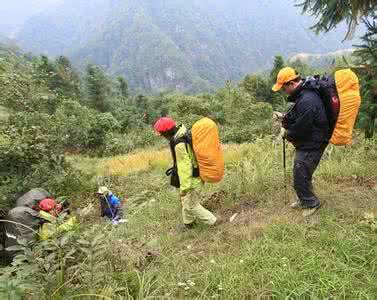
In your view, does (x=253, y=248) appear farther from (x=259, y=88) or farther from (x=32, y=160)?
(x=259, y=88)

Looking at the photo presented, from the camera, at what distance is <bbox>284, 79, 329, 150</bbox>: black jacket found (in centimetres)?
424

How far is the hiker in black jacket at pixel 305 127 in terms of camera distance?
4.26 m

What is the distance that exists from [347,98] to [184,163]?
6.21ft

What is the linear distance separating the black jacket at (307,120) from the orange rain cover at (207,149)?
0.82m

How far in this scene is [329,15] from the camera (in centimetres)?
780

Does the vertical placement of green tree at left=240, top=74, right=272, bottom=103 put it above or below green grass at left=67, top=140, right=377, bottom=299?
below

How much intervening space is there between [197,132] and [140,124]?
3509 centimetres

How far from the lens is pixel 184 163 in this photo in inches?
186

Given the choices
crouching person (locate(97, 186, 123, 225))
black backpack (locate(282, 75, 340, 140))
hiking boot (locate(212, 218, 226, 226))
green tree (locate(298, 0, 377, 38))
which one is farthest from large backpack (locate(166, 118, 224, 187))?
green tree (locate(298, 0, 377, 38))

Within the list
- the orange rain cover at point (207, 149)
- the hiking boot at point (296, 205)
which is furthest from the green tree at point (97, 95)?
the hiking boot at point (296, 205)

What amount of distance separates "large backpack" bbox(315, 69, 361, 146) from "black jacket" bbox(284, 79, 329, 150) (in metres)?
0.07

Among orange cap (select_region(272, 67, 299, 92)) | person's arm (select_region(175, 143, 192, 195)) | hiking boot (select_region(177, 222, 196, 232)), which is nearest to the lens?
orange cap (select_region(272, 67, 299, 92))

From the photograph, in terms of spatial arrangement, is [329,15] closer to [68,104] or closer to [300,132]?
[300,132]

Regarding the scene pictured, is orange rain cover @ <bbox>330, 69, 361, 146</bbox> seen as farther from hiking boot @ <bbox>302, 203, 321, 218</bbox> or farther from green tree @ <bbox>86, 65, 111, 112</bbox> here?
green tree @ <bbox>86, 65, 111, 112</bbox>
